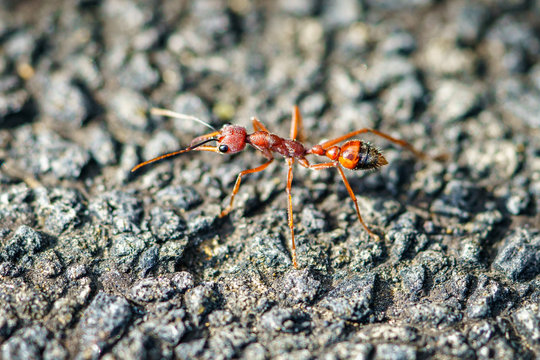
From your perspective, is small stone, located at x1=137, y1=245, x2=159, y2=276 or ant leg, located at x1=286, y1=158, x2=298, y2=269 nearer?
small stone, located at x1=137, y1=245, x2=159, y2=276

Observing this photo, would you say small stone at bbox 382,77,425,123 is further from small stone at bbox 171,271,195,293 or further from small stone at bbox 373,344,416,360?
small stone at bbox 171,271,195,293

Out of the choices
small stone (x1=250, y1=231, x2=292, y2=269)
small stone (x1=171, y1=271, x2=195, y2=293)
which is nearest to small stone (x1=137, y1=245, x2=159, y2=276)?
small stone (x1=171, y1=271, x2=195, y2=293)

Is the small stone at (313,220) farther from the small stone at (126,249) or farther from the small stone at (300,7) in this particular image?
the small stone at (300,7)

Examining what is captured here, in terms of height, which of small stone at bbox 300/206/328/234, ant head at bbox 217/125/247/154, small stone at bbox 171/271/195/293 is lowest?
small stone at bbox 171/271/195/293

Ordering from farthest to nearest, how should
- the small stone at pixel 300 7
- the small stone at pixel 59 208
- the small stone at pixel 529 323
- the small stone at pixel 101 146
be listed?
the small stone at pixel 300 7
the small stone at pixel 101 146
the small stone at pixel 59 208
the small stone at pixel 529 323

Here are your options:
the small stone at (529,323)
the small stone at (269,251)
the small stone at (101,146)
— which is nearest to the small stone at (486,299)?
the small stone at (529,323)

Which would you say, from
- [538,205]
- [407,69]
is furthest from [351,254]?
→ [407,69]
